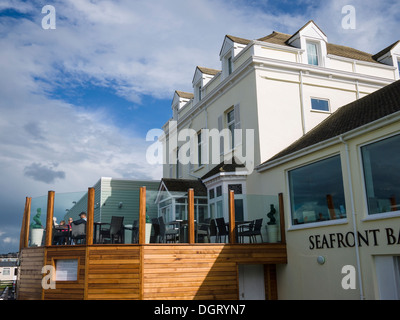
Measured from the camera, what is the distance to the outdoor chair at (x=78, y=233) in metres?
11.7

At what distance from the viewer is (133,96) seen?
589 inches

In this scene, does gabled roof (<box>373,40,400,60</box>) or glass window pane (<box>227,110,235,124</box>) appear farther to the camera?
gabled roof (<box>373,40,400,60</box>)

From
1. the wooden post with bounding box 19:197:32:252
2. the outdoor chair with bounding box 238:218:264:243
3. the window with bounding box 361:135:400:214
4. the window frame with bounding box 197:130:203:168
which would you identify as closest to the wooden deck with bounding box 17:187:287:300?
the outdoor chair with bounding box 238:218:264:243

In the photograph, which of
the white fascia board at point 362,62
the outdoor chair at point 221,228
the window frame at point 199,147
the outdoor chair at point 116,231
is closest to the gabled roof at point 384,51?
the white fascia board at point 362,62

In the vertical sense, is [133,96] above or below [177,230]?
above

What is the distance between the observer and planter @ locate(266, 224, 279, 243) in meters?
13.1

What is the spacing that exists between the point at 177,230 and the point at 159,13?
5973 millimetres

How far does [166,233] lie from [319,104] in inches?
337

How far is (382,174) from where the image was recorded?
9.85 m

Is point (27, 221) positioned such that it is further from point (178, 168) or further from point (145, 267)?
point (178, 168)

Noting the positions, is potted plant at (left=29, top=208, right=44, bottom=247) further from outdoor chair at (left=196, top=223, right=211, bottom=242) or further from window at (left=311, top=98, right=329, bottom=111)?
window at (left=311, top=98, right=329, bottom=111)

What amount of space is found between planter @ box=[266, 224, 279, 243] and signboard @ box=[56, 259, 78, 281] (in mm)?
5811
